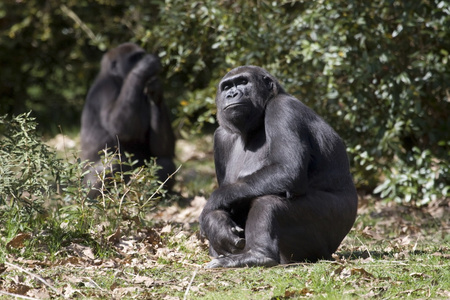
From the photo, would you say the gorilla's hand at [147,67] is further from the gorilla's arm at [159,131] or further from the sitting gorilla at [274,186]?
the sitting gorilla at [274,186]

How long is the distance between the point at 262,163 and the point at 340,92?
11.5 ft

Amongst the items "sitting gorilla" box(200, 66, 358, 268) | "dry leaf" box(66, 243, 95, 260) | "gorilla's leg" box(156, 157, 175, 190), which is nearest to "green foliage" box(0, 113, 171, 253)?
"dry leaf" box(66, 243, 95, 260)

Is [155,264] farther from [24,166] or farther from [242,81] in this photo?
[242,81]

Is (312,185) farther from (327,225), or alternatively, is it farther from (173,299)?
(173,299)

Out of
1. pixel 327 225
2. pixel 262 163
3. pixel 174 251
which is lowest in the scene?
pixel 174 251

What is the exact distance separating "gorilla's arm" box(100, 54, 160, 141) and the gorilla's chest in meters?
4.31

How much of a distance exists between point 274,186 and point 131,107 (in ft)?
16.7

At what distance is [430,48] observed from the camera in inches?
329

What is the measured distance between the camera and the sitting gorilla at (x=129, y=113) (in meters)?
10.0

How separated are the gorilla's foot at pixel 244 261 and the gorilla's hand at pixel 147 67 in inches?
210

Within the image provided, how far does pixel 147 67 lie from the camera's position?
1001 cm

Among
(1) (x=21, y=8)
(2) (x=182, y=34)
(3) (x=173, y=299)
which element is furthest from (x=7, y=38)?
(3) (x=173, y=299)

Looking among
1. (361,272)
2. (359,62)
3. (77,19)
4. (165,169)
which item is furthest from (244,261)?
(77,19)

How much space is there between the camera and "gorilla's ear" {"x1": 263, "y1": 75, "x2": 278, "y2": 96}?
575cm
